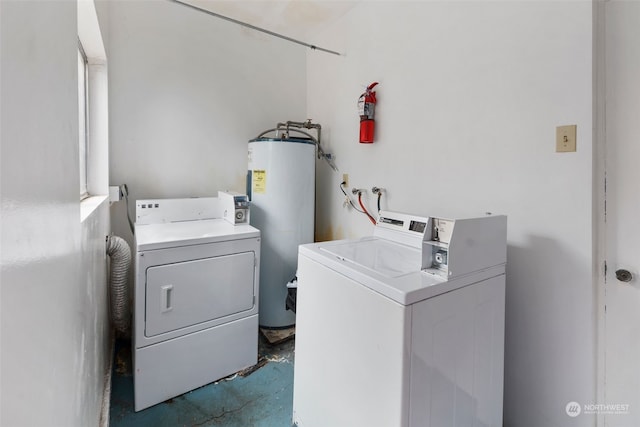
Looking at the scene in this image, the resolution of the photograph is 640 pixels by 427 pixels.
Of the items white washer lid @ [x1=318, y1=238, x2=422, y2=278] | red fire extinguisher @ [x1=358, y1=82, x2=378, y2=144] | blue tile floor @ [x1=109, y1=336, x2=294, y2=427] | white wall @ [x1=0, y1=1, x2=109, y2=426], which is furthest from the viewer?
red fire extinguisher @ [x1=358, y1=82, x2=378, y2=144]

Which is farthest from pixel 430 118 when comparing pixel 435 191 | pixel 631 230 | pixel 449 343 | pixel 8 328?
pixel 8 328

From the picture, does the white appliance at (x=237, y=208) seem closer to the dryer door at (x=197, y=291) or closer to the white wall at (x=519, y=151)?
the dryer door at (x=197, y=291)

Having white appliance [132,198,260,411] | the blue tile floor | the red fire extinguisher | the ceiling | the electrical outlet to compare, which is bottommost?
the blue tile floor

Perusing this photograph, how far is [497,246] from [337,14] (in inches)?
93.0

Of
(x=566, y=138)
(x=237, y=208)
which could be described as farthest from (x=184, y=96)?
(x=566, y=138)

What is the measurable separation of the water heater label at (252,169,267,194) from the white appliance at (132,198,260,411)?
1.34 ft

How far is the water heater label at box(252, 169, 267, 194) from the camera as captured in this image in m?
2.43

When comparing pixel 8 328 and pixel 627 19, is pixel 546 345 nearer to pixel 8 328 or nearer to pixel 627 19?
pixel 627 19

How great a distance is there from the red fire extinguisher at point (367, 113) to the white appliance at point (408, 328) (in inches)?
36.5

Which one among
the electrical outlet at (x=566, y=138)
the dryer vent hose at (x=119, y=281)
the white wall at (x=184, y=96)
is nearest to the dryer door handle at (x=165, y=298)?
the dryer vent hose at (x=119, y=281)

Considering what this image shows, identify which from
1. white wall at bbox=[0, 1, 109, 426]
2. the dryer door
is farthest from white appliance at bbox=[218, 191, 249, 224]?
white wall at bbox=[0, 1, 109, 426]

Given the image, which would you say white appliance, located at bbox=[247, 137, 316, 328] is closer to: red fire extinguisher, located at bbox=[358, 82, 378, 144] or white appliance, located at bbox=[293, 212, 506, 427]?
red fire extinguisher, located at bbox=[358, 82, 378, 144]

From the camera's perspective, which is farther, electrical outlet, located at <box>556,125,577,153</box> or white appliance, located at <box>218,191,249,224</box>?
white appliance, located at <box>218,191,249,224</box>

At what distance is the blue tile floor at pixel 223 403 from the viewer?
5.37 feet
